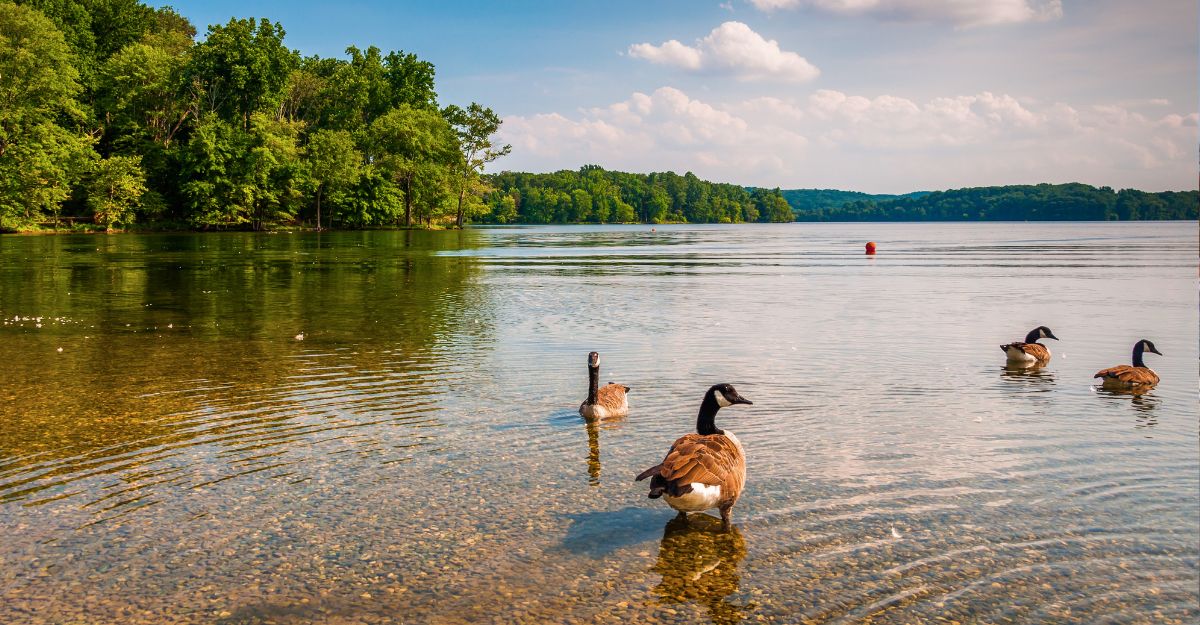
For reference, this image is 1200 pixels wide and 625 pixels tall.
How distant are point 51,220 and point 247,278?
2885 inches

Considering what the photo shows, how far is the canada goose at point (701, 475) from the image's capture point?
324 inches

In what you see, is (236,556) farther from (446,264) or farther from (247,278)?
(446,264)

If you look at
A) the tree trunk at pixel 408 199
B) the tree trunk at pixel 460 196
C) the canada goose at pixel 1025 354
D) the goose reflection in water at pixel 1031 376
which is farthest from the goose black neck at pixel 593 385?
the tree trunk at pixel 460 196

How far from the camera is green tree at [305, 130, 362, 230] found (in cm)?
11388

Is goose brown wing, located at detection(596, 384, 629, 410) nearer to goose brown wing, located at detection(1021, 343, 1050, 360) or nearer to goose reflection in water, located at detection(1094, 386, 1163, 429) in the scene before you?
goose reflection in water, located at detection(1094, 386, 1163, 429)

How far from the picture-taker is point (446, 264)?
5288cm

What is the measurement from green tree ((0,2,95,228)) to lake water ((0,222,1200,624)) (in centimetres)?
7356

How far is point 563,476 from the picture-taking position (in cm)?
1042

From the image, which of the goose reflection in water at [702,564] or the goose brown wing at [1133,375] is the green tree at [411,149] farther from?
the goose reflection in water at [702,564]

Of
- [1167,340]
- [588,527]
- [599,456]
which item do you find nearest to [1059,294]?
[1167,340]

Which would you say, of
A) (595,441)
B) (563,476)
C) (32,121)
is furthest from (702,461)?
(32,121)

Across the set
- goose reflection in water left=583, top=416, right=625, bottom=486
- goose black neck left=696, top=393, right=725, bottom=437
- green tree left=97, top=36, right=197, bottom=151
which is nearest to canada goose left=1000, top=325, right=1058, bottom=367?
goose reflection in water left=583, top=416, right=625, bottom=486

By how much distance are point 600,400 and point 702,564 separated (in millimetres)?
5448

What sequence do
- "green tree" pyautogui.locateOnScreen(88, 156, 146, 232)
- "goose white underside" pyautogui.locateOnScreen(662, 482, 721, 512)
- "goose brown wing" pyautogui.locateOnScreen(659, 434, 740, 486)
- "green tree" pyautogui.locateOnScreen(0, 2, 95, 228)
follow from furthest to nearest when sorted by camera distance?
"green tree" pyautogui.locateOnScreen(88, 156, 146, 232) → "green tree" pyautogui.locateOnScreen(0, 2, 95, 228) → "goose brown wing" pyautogui.locateOnScreen(659, 434, 740, 486) → "goose white underside" pyautogui.locateOnScreen(662, 482, 721, 512)
